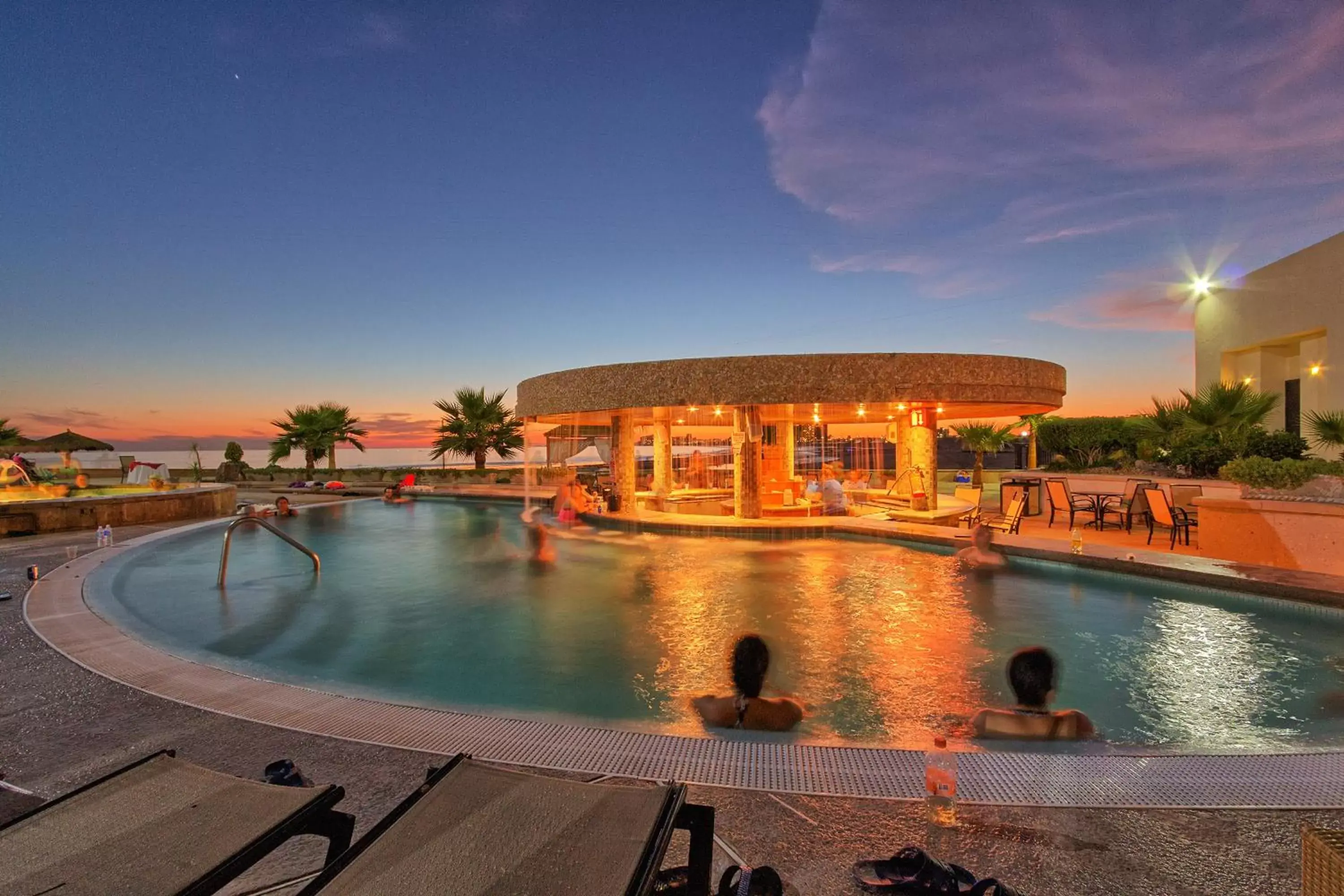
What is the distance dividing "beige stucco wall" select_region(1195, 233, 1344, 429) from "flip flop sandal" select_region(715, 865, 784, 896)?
73.5 ft

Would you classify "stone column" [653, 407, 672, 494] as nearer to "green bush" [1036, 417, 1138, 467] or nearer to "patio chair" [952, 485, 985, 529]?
"patio chair" [952, 485, 985, 529]

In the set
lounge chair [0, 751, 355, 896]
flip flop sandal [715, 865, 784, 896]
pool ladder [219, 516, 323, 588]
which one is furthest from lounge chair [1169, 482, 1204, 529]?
pool ladder [219, 516, 323, 588]

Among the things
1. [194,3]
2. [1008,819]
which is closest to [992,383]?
[1008,819]

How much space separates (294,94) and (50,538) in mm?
11003

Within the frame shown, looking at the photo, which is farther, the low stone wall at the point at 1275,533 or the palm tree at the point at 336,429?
the palm tree at the point at 336,429

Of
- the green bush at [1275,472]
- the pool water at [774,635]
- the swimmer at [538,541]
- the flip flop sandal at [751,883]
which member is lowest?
the pool water at [774,635]

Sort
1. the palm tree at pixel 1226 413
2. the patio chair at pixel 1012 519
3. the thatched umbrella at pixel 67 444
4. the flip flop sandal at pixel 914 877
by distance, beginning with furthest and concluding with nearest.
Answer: the thatched umbrella at pixel 67 444
the palm tree at pixel 1226 413
the patio chair at pixel 1012 519
the flip flop sandal at pixel 914 877

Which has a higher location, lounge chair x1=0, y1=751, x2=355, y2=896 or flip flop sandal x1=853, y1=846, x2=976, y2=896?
lounge chair x1=0, y1=751, x2=355, y2=896

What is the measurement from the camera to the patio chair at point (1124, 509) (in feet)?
40.1

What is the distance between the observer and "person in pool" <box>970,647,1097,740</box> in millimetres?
4254

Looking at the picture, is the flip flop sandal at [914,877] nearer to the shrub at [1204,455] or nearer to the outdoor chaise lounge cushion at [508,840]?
the outdoor chaise lounge cushion at [508,840]

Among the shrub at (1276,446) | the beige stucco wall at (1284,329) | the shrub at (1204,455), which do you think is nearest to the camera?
the shrub at (1276,446)

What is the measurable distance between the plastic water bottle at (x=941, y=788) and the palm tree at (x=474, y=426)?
99.5 ft

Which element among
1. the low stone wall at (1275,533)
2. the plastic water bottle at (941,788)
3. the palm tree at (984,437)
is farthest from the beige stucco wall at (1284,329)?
the plastic water bottle at (941,788)
